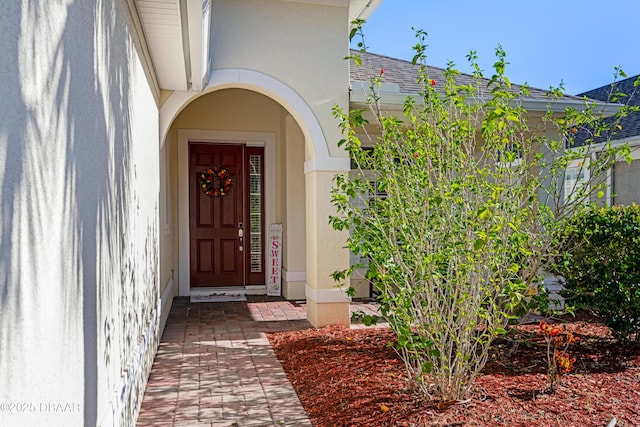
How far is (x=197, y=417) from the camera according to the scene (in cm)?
384

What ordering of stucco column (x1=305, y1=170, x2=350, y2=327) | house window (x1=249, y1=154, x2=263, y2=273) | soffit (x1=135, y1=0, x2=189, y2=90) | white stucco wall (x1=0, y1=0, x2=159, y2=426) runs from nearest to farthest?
white stucco wall (x1=0, y1=0, x2=159, y2=426) < soffit (x1=135, y1=0, x2=189, y2=90) < stucco column (x1=305, y1=170, x2=350, y2=327) < house window (x1=249, y1=154, x2=263, y2=273)

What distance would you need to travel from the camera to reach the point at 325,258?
6.46 m

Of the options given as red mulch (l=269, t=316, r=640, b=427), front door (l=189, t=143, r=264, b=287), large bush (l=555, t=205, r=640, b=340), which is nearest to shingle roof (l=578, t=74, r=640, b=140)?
large bush (l=555, t=205, r=640, b=340)

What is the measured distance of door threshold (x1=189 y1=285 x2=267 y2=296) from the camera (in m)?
8.82

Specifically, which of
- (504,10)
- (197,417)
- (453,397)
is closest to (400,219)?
(453,397)

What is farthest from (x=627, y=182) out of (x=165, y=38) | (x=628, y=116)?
(x=165, y=38)

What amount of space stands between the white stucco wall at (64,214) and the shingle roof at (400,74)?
4883 mm

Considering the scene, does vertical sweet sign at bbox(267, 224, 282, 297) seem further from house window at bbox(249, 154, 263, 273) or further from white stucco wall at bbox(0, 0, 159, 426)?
white stucco wall at bbox(0, 0, 159, 426)

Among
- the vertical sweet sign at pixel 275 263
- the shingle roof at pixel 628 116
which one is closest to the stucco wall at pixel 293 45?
the vertical sweet sign at pixel 275 263

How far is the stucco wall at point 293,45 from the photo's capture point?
607 cm

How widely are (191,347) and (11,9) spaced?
4.87 m

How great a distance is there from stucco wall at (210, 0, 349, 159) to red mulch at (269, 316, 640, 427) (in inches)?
99.9

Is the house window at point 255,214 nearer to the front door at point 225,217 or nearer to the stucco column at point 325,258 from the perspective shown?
the front door at point 225,217

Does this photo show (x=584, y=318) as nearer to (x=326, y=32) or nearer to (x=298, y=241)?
(x=298, y=241)
